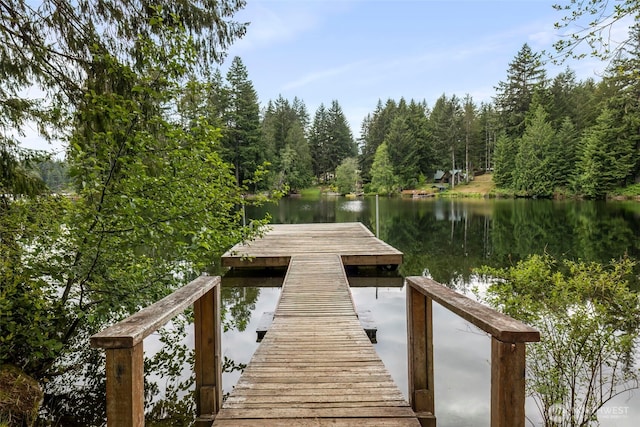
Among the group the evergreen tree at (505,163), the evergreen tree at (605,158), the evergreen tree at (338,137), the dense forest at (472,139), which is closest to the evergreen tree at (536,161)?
the dense forest at (472,139)

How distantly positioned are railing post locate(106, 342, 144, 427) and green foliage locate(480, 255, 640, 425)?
2898 millimetres

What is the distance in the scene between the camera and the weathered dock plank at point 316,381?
6.92 feet

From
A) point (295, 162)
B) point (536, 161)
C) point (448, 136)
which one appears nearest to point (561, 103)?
point (536, 161)

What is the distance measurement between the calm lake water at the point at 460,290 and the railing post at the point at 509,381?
2.31 meters

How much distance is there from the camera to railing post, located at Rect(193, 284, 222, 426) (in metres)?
2.60

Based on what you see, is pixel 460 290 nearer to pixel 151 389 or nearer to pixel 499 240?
pixel 151 389

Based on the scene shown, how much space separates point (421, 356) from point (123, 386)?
1.78m

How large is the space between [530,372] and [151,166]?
3.58 metres

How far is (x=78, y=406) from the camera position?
3.43m

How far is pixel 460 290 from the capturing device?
678 centimetres

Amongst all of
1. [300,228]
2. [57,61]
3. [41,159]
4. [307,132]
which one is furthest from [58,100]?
[307,132]

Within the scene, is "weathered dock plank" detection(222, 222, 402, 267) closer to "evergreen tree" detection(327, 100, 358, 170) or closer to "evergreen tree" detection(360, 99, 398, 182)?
"evergreen tree" detection(360, 99, 398, 182)

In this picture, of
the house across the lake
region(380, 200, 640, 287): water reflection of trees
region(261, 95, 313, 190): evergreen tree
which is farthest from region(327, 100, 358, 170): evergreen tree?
region(380, 200, 640, 287): water reflection of trees

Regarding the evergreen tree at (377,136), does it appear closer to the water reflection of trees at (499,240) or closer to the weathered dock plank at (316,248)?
the water reflection of trees at (499,240)
